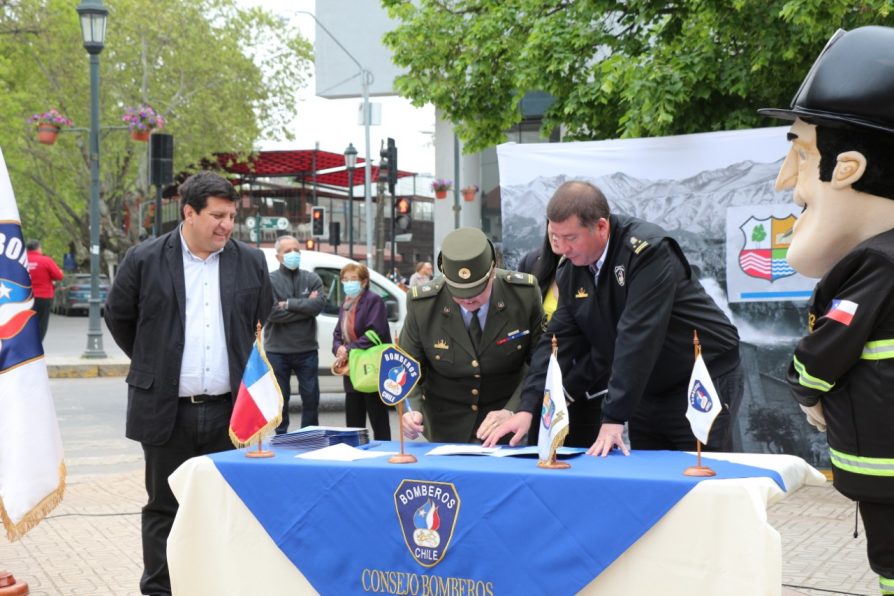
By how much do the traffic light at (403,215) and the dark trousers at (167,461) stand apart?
78.9 feet

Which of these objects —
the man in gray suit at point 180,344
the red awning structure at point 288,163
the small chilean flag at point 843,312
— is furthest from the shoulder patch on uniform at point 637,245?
the red awning structure at point 288,163

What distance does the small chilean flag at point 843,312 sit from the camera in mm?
3238

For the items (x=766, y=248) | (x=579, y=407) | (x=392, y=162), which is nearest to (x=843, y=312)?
(x=579, y=407)

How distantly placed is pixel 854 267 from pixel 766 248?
5093 mm

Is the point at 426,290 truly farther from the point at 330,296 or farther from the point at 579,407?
the point at 330,296

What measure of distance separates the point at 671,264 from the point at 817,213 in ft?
3.40

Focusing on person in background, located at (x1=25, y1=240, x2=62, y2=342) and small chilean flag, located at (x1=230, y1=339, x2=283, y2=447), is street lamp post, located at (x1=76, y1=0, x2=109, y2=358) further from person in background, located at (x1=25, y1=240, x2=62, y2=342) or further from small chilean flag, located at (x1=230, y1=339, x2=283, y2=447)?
small chilean flag, located at (x1=230, y1=339, x2=283, y2=447)

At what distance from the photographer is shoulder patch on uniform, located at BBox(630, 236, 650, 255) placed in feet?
14.7

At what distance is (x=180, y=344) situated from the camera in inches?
201

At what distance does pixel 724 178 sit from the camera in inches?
330

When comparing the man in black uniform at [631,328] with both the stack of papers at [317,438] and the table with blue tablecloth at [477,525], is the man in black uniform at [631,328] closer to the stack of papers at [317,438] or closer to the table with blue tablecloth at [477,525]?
the table with blue tablecloth at [477,525]

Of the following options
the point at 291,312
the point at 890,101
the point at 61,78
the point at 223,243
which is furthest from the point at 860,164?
the point at 61,78

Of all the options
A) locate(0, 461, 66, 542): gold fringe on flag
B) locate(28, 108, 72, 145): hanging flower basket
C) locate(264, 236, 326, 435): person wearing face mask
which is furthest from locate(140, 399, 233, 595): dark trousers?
locate(28, 108, 72, 145): hanging flower basket

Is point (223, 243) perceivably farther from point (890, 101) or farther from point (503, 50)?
point (503, 50)
